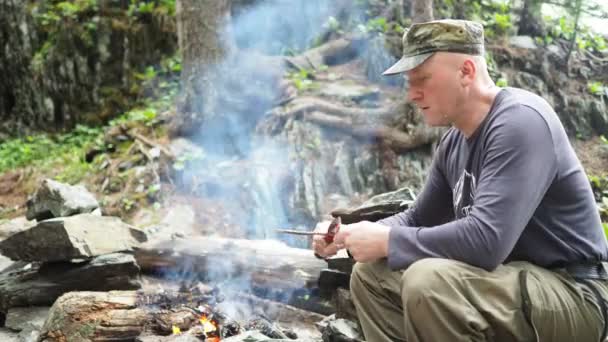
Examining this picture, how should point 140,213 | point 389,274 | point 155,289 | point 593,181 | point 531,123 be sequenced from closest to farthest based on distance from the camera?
point 531,123 < point 389,274 < point 155,289 < point 140,213 < point 593,181

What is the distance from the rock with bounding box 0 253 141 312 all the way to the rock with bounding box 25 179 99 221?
3.84 ft

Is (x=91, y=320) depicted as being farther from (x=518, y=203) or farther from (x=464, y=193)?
(x=518, y=203)

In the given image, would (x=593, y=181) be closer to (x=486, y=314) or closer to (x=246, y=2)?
(x=486, y=314)

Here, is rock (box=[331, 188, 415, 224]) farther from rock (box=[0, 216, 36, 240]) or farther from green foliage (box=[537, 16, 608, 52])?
green foliage (box=[537, 16, 608, 52])

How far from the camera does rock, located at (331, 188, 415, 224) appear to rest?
4355 millimetres

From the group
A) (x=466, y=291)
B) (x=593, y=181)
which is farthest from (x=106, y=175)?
(x=593, y=181)

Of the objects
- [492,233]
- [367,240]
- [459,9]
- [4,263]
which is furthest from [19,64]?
[492,233]

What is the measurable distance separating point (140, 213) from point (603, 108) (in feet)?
30.6

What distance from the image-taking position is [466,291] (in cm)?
252

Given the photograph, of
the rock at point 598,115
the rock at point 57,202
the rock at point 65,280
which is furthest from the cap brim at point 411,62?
the rock at point 598,115

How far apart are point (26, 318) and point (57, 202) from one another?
5.82 ft

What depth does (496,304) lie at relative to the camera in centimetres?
256

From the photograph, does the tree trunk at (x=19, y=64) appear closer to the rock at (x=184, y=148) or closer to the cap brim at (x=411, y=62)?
the rock at (x=184, y=148)

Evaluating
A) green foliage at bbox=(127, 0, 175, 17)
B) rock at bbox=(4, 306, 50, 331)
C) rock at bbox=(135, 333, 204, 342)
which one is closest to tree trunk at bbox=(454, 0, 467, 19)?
green foliage at bbox=(127, 0, 175, 17)
